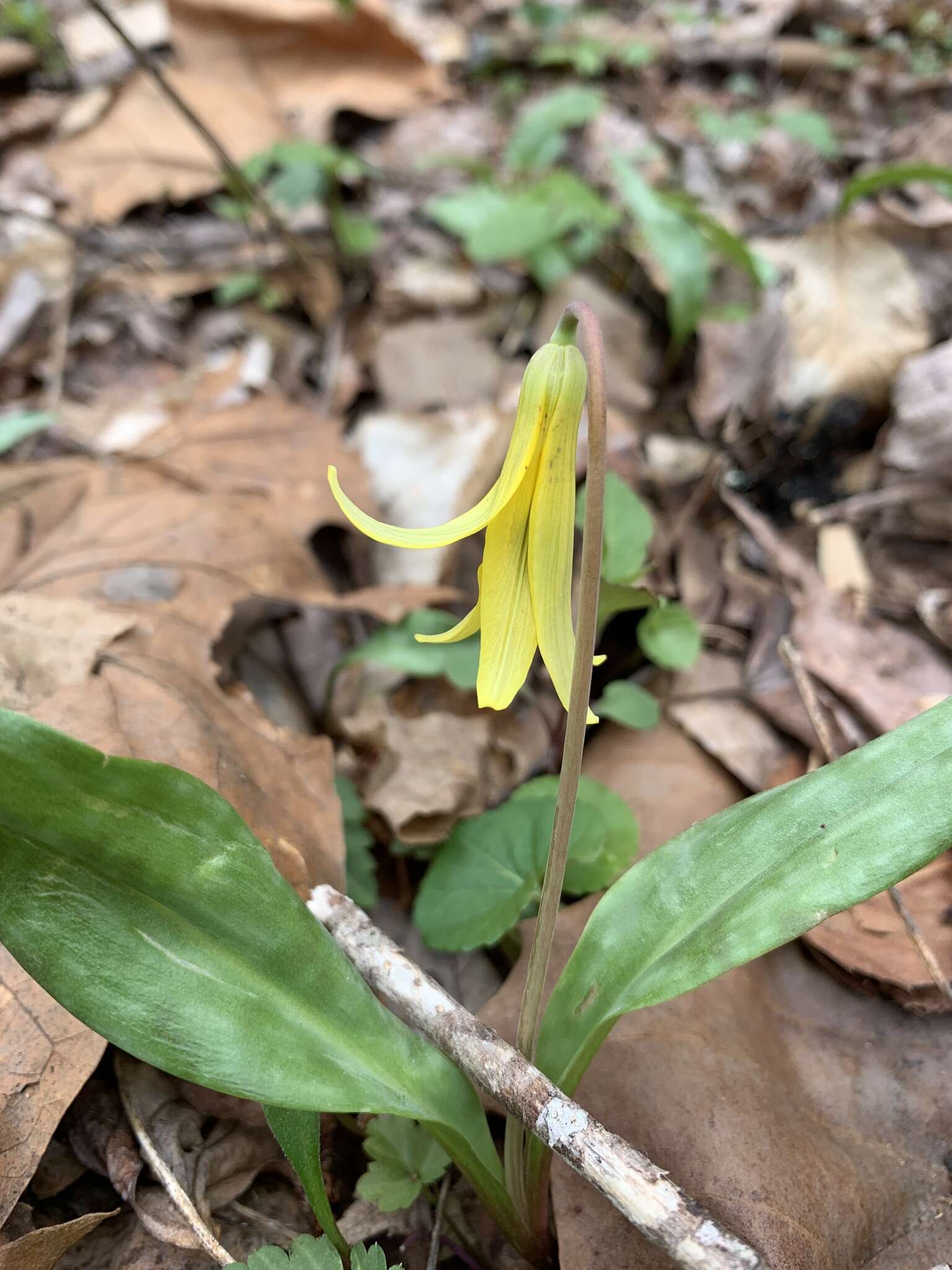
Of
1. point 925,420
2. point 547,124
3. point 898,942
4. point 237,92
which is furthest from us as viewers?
point 237,92

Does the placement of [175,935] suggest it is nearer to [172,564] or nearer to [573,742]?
[573,742]

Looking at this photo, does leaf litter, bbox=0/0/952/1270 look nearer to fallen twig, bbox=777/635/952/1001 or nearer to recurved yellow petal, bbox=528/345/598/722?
fallen twig, bbox=777/635/952/1001

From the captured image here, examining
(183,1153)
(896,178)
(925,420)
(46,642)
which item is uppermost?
(896,178)

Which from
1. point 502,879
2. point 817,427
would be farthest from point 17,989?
point 817,427

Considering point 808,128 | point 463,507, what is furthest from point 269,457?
point 808,128

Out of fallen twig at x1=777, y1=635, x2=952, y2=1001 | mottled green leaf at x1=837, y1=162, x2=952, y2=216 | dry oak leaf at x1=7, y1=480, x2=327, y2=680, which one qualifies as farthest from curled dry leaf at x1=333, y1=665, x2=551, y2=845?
mottled green leaf at x1=837, y1=162, x2=952, y2=216

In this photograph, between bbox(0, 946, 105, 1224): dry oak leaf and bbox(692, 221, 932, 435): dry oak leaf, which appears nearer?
bbox(0, 946, 105, 1224): dry oak leaf
